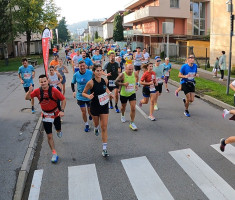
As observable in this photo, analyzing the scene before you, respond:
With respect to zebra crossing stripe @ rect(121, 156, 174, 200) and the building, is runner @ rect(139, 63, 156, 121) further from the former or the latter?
the building

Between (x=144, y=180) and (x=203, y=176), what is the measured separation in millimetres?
1145

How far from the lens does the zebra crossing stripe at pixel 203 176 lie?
472cm

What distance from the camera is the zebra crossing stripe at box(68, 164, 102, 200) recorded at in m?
→ 4.83

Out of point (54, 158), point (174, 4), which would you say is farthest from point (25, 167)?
point (174, 4)

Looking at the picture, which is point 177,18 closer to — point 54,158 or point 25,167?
point 54,158

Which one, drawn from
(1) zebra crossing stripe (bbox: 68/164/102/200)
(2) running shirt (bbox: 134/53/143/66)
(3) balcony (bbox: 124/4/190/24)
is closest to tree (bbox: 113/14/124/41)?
(3) balcony (bbox: 124/4/190/24)

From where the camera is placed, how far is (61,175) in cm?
564

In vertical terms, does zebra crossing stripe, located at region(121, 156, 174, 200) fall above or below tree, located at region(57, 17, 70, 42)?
below

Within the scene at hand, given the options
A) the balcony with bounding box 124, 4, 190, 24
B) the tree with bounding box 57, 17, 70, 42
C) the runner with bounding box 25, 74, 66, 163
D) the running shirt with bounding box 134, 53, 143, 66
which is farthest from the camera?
the tree with bounding box 57, 17, 70, 42

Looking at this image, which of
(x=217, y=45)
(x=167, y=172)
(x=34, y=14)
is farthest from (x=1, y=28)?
(x=167, y=172)

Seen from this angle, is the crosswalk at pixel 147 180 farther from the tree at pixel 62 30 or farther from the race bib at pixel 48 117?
the tree at pixel 62 30

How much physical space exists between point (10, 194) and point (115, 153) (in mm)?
2509

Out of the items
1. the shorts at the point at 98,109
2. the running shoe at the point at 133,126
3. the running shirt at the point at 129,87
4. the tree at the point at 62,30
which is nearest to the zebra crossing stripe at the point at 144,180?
the shorts at the point at 98,109

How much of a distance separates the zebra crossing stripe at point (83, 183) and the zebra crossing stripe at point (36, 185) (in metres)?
0.58
